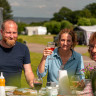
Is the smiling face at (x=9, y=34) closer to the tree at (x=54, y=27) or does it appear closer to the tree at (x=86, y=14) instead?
the tree at (x=54, y=27)

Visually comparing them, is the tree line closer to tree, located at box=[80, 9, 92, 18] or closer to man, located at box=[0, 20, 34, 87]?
tree, located at box=[80, 9, 92, 18]

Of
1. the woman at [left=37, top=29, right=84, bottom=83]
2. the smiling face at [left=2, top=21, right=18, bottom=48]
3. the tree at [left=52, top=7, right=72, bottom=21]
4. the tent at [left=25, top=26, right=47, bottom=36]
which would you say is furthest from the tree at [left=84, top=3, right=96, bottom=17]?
the smiling face at [left=2, top=21, right=18, bottom=48]

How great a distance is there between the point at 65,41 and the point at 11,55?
2.73 ft

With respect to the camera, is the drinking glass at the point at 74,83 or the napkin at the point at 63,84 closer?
the drinking glass at the point at 74,83

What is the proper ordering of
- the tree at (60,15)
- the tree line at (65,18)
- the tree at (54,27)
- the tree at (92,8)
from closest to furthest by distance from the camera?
the tree line at (65,18)
the tree at (54,27)
the tree at (92,8)
the tree at (60,15)

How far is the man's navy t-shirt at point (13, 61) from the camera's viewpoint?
12.9 feet

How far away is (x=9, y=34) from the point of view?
3883 millimetres

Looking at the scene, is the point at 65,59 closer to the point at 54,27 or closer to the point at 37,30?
the point at 54,27

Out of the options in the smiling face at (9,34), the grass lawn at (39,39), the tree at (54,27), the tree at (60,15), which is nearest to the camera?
the smiling face at (9,34)

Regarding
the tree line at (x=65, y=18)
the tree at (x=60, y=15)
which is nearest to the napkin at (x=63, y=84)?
the tree line at (x=65, y=18)

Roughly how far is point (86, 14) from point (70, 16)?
12666 millimetres

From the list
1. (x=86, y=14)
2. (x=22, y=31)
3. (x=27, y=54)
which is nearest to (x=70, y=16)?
(x=86, y=14)

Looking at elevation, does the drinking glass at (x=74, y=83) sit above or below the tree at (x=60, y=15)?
above

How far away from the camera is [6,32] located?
390cm
